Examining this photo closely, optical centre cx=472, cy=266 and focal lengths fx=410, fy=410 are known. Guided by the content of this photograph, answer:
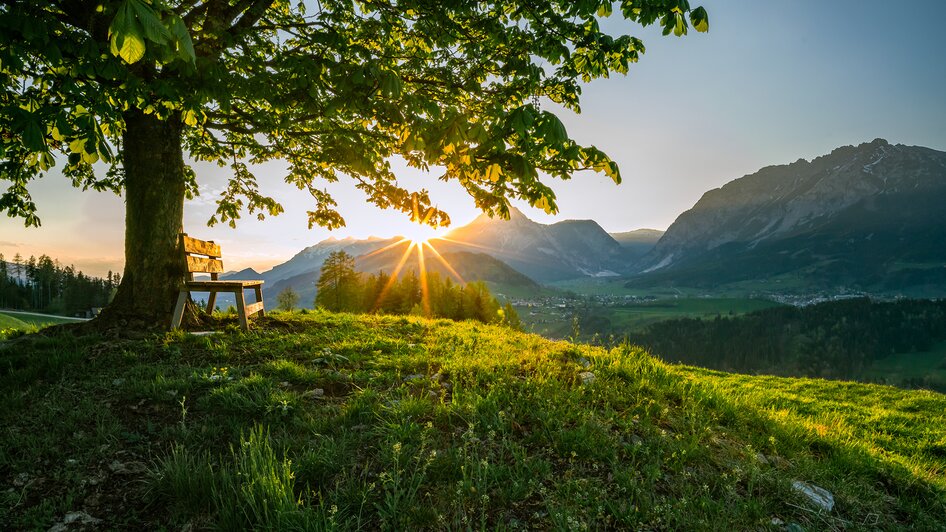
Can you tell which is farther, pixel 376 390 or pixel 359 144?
pixel 359 144

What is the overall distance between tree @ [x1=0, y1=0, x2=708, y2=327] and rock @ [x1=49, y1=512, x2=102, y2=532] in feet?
9.88

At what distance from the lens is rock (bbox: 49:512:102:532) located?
3.21m

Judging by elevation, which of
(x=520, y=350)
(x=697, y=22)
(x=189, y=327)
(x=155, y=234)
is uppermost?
(x=697, y=22)

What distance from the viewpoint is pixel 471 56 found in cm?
782

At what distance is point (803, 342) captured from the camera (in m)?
178

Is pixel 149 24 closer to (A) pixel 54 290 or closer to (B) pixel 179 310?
(B) pixel 179 310

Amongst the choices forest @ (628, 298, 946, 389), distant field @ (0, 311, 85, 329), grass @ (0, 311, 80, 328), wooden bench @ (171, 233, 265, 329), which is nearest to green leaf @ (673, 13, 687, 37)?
wooden bench @ (171, 233, 265, 329)

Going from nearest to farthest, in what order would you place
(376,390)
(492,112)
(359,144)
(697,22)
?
(492,112) < (697,22) < (376,390) < (359,144)

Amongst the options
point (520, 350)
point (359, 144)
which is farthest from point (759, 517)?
point (359, 144)

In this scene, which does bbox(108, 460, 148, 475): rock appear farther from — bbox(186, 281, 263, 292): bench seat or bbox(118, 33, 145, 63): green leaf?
bbox(186, 281, 263, 292): bench seat

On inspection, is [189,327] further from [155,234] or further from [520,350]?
[520,350]

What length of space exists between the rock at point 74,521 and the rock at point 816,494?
21.0 ft

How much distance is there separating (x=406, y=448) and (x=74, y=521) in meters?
2.65

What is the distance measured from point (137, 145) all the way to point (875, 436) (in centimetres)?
1597
